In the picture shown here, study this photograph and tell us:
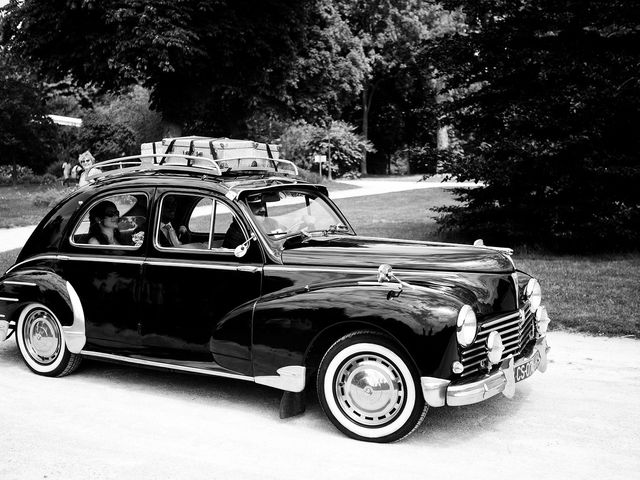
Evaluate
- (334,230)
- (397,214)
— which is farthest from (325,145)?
(334,230)

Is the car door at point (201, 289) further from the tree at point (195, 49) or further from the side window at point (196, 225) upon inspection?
the tree at point (195, 49)

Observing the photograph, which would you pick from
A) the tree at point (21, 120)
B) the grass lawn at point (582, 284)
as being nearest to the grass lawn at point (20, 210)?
the grass lawn at point (582, 284)

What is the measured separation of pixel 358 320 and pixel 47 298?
9.50ft

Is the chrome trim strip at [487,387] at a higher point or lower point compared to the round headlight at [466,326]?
lower

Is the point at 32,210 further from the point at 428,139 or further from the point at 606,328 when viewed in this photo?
the point at 428,139

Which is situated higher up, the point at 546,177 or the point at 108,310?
the point at 546,177

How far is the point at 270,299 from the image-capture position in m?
5.39

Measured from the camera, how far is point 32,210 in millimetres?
23391

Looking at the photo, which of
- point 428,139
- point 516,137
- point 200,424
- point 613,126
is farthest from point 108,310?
point 428,139

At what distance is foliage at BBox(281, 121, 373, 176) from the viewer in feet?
133

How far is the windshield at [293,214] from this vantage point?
19.0ft

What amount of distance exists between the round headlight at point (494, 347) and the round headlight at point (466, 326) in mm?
183

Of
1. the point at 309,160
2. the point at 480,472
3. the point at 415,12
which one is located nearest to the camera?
→ the point at 480,472

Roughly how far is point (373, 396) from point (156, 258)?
214cm
